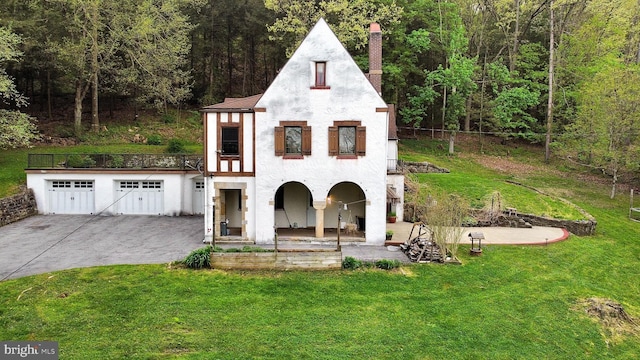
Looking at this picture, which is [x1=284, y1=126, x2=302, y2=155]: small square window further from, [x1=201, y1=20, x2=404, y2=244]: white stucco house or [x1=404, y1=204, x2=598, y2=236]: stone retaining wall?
[x1=404, y1=204, x2=598, y2=236]: stone retaining wall

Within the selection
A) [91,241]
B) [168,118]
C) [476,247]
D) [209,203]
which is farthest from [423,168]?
[168,118]

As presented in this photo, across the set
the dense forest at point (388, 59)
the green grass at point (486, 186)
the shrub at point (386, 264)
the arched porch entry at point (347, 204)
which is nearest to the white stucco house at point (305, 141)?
the arched porch entry at point (347, 204)

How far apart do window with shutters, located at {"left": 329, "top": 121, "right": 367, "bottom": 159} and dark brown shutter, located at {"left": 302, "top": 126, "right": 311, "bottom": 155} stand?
38.1 inches

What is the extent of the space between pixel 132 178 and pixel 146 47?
519 inches

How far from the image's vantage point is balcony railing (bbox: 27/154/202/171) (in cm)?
2642

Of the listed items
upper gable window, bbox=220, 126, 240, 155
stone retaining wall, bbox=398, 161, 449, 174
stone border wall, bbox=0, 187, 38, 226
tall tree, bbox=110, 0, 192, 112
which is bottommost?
stone border wall, bbox=0, 187, 38, 226

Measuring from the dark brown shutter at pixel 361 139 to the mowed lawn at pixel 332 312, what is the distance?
575 centimetres

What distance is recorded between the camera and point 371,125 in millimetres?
20500

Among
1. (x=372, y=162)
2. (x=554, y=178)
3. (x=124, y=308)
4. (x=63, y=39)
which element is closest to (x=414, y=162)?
(x=554, y=178)

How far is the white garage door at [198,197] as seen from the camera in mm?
26969

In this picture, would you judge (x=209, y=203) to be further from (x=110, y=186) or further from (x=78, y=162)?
(x=78, y=162)

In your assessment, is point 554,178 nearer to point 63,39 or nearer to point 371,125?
point 371,125

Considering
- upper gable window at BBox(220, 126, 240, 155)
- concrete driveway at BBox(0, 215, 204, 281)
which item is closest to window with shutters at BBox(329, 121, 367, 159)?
upper gable window at BBox(220, 126, 240, 155)

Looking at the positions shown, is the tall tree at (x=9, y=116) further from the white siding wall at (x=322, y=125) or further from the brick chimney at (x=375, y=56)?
the brick chimney at (x=375, y=56)
